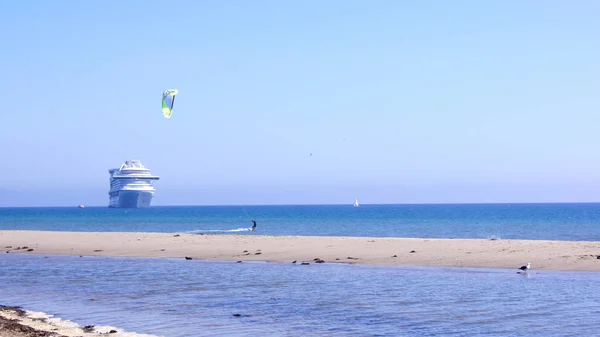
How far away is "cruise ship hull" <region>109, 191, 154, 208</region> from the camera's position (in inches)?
5812

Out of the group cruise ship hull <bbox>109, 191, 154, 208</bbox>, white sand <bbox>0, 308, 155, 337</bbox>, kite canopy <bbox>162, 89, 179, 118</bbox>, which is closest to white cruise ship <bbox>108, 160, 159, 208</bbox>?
cruise ship hull <bbox>109, 191, 154, 208</bbox>

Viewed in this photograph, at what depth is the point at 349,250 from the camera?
2922cm

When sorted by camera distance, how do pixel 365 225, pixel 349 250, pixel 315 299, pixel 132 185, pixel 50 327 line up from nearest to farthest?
pixel 50 327 → pixel 315 299 → pixel 349 250 → pixel 365 225 → pixel 132 185

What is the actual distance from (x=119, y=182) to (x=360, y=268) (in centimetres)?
13337

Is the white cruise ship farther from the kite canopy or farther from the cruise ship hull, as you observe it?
the kite canopy

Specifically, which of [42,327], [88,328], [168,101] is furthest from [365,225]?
[42,327]

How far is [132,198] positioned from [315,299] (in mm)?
137380

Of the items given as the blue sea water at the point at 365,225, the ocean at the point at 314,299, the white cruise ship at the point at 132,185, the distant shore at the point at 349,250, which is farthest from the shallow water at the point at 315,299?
the white cruise ship at the point at 132,185

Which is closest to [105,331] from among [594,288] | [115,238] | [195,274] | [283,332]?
[283,332]

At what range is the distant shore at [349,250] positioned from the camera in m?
23.7

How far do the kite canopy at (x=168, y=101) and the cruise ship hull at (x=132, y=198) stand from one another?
11723cm

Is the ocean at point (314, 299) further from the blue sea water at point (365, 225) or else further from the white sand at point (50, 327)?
the blue sea water at point (365, 225)

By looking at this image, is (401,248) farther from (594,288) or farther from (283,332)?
(283,332)

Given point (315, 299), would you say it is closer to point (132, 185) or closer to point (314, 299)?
point (314, 299)
